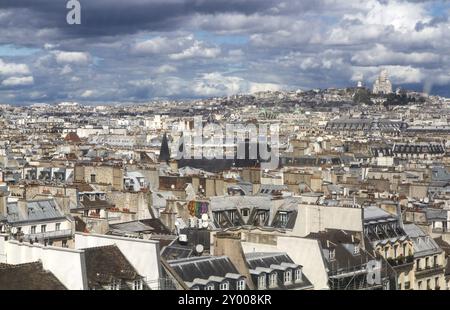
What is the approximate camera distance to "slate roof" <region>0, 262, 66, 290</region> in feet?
52.3

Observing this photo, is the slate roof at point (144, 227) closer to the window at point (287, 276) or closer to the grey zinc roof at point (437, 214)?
the window at point (287, 276)

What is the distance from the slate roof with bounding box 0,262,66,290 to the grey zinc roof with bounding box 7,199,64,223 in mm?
14793

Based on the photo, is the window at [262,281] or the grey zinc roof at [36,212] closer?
the window at [262,281]

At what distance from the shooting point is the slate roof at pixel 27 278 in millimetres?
15938

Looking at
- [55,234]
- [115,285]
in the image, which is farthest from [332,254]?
[55,234]

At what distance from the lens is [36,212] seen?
31.4 metres

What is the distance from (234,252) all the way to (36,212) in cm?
1352

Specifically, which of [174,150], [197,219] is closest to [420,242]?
[197,219]

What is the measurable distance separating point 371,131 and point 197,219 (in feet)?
544

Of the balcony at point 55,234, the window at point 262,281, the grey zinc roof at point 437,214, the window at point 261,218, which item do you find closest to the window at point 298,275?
the window at point 262,281

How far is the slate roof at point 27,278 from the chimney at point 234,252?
473cm

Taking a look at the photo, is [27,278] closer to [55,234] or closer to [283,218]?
[55,234]

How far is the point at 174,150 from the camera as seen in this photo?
110062mm

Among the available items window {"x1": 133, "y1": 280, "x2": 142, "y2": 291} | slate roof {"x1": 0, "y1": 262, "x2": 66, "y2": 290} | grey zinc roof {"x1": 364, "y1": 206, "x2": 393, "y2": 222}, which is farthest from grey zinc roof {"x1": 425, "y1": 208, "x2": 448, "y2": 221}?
slate roof {"x1": 0, "y1": 262, "x2": 66, "y2": 290}
